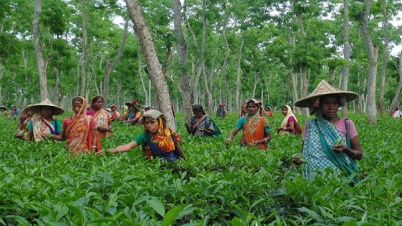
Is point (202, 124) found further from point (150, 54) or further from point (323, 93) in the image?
point (323, 93)

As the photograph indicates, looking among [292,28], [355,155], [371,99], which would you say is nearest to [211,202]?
[355,155]

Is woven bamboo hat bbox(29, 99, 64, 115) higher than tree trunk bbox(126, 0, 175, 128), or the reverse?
tree trunk bbox(126, 0, 175, 128)

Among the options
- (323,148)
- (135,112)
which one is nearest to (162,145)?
(323,148)

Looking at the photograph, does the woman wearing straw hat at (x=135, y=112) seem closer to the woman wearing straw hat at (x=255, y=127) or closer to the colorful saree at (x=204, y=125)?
the colorful saree at (x=204, y=125)

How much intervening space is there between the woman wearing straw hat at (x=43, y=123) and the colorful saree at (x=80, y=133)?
0.56 m

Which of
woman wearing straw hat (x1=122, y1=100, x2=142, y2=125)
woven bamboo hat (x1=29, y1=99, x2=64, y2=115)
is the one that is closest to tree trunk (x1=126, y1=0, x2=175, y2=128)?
woman wearing straw hat (x1=122, y1=100, x2=142, y2=125)

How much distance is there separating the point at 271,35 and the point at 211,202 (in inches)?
1067

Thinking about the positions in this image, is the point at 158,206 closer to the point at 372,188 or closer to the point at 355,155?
the point at 372,188

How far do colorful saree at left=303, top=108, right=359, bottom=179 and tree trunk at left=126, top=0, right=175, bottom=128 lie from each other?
4.63 metres

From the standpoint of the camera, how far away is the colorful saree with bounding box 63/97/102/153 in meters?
5.41

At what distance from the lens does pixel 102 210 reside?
213 centimetres

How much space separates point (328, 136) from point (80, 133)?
3.42 m

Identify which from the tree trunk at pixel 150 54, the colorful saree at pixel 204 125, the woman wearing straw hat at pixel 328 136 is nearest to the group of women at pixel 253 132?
the woman wearing straw hat at pixel 328 136

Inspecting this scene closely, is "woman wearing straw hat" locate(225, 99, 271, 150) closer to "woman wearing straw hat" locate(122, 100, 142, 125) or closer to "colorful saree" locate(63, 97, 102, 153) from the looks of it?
"colorful saree" locate(63, 97, 102, 153)
